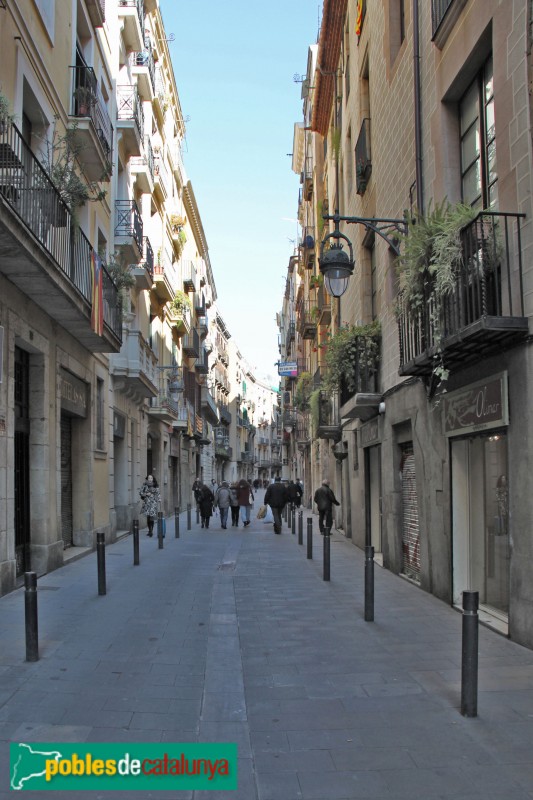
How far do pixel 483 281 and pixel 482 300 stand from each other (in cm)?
19

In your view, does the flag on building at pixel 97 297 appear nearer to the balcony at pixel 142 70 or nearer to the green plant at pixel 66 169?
the green plant at pixel 66 169

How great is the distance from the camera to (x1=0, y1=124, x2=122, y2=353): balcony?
353 inches

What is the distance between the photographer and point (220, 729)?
16.2 feet

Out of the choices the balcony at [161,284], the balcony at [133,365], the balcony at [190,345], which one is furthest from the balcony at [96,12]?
the balcony at [190,345]

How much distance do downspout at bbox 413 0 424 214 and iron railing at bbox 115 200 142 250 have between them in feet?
35.4

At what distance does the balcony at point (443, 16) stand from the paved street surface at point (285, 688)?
23.7 feet

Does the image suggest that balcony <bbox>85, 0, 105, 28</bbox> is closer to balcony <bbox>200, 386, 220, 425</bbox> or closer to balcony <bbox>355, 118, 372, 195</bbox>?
balcony <bbox>355, 118, 372, 195</bbox>

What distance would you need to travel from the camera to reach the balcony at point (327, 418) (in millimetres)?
21891

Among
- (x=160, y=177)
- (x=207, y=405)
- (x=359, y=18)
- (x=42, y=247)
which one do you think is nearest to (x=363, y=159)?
(x=359, y=18)

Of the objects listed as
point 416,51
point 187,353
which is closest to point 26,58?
point 416,51

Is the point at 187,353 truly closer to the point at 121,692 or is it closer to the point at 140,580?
the point at 140,580

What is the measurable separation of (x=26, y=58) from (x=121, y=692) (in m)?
9.82

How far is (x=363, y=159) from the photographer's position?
1545 centimetres

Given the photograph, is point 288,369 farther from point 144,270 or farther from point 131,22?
point 131,22
